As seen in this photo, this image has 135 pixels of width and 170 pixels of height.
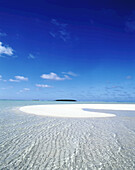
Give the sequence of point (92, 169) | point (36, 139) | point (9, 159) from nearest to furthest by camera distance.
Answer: point (92, 169) → point (9, 159) → point (36, 139)

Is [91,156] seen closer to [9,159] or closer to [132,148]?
[132,148]

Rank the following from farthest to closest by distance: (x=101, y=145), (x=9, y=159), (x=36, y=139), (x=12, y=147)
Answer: (x=36, y=139) → (x=101, y=145) → (x=12, y=147) → (x=9, y=159)

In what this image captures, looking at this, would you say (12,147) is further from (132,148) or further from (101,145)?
(132,148)

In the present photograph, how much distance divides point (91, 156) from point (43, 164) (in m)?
1.48

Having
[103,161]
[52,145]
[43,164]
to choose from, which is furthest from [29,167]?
[103,161]

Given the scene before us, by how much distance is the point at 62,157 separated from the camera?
3.25m

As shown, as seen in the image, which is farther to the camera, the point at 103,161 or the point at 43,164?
the point at 103,161

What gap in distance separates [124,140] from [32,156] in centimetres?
388

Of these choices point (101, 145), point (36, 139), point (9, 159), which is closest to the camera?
point (9, 159)

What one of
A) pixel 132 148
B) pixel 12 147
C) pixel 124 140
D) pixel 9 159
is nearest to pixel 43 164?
pixel 9 159

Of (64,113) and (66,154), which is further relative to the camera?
(64,113)

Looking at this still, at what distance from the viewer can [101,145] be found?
415 cm

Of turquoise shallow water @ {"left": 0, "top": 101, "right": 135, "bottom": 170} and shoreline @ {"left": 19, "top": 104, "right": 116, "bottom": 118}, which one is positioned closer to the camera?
turquoise shallow water @ {"left": 0, "top": 101, "right": 135, "bottom": 170}

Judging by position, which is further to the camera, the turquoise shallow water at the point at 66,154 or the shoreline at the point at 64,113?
the shoreline at the point at 64,113
